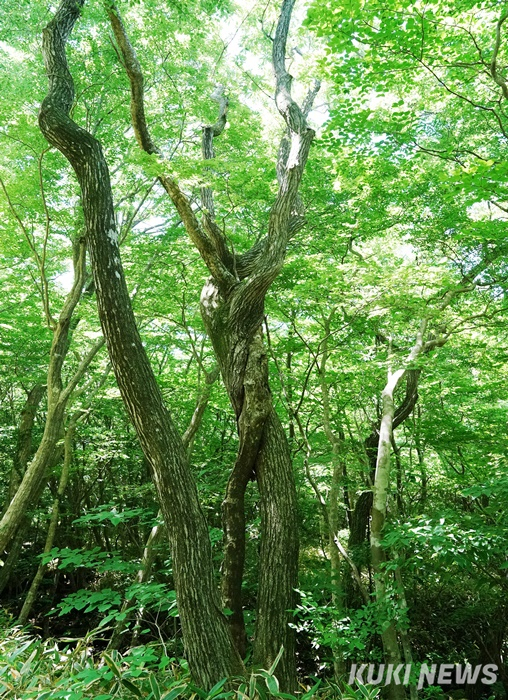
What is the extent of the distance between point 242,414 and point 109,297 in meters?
1.34

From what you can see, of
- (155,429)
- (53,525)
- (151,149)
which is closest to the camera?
(155,429)

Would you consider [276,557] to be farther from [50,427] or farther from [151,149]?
[151,149]

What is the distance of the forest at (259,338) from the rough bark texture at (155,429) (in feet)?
0.05

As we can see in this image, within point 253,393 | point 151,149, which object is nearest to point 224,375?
point 253,393

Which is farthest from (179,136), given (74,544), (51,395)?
(74,544)

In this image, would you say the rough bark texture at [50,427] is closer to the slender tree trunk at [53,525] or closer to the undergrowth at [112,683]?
the slender tree trunk at [53,525]

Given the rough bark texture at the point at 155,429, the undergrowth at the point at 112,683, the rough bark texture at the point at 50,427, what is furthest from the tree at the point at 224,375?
the rough bark texture at the point at 50,427

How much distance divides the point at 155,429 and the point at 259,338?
49.4 inches

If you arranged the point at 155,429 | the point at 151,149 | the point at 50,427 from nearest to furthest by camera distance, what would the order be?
the point at 155,429 → the point at 151,149 → the point at 50,427

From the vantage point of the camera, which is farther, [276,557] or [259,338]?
[259,338]

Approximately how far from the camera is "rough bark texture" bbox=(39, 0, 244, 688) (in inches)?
104

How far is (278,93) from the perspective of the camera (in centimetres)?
508

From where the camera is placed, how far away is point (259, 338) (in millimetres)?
3701

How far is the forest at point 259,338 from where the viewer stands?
300cm
